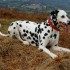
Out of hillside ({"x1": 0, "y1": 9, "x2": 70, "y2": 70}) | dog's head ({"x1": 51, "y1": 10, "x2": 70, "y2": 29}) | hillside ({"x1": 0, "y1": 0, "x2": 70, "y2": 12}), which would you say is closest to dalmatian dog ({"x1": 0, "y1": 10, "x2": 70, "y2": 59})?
dog's head ({"x1": 51, "y1": 10, "x2": 70, "y2": 29})

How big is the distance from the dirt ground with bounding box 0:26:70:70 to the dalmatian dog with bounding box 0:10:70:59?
10.9 inches

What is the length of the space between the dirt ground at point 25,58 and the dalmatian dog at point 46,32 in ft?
0.91

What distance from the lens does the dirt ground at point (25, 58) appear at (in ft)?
26.1

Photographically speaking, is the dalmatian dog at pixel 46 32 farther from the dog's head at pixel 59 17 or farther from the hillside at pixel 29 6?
the hillside at pixel 29 6

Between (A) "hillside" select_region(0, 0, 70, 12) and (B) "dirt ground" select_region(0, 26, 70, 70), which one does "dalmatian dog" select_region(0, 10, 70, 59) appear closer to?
(B) "dirt ground" select_region(0, 26, 70, 70)

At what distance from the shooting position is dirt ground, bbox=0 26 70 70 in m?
7.96

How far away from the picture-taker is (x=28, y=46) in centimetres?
984

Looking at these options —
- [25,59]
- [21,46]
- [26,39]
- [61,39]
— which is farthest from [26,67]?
[61,39]

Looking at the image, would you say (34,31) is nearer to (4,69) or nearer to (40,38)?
(40,38)

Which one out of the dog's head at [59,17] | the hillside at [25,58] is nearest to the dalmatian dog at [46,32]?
the dog's head at [59,17]

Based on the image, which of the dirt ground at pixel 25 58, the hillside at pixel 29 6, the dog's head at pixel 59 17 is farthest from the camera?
the hillside at pixel 29 6

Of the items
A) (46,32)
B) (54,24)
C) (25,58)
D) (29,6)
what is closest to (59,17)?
(54,24)

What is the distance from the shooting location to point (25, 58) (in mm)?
8750

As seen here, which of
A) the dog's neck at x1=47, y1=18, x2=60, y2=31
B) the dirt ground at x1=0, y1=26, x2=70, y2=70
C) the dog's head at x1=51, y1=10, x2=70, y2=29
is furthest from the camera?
the dog's neck at x1=47, y1=18, x2=60, y2=31
